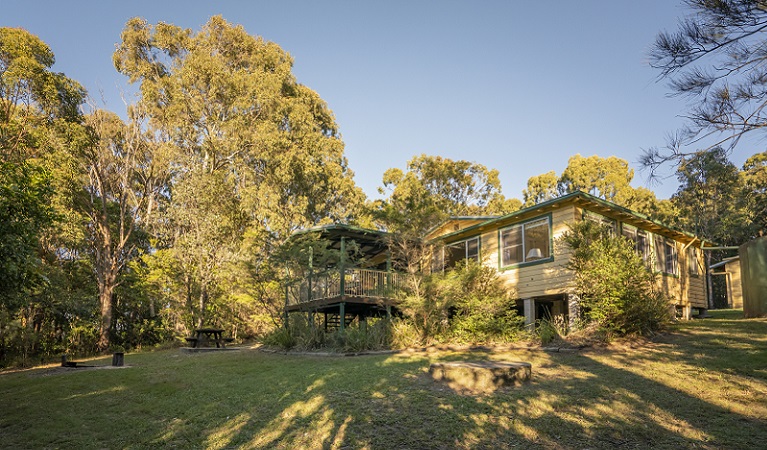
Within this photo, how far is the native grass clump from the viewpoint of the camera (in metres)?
10.1

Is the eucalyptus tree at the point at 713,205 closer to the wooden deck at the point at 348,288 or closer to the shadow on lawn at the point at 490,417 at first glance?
the wooden deck at the point at 348,288

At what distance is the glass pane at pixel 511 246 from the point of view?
14875mm

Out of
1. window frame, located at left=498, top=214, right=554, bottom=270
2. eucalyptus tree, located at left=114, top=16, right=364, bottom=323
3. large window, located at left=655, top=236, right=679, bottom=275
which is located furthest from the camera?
eucalyptus tree, located at left=114, top=16, right=364, bottom=323

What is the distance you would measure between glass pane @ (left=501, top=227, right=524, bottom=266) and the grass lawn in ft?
17.5

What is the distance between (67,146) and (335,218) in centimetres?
1507

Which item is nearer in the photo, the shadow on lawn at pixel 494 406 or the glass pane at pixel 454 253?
the shadow on lawn at pixel 494 406

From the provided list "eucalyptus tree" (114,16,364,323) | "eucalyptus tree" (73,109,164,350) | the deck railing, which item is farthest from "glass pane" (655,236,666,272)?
"eucalyptus tree" (73,109,164,350)

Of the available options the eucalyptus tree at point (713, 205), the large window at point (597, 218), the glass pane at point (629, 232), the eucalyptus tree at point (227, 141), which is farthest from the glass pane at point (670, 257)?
the eucalyptus tree at point (227, 141)

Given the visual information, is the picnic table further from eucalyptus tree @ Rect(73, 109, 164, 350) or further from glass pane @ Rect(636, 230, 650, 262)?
glass pane @ Rect(636, 230, 650, 262)

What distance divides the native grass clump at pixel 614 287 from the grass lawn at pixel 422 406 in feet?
2.45

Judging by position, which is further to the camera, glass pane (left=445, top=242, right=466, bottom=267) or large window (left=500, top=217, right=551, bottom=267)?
glass pane (left=445, top=242, right=466, bottom=267)

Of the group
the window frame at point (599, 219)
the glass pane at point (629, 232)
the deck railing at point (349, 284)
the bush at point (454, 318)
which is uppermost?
the window frame at point (599, 219)

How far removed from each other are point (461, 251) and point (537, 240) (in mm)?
3727

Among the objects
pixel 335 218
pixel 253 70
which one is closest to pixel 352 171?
pixel 335 218
